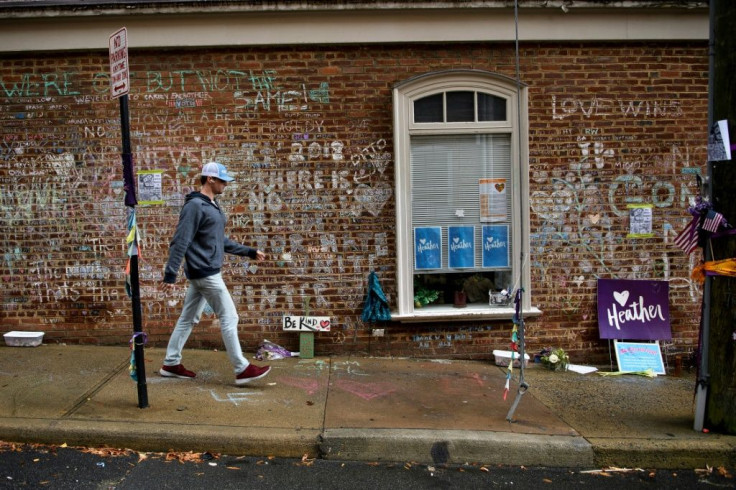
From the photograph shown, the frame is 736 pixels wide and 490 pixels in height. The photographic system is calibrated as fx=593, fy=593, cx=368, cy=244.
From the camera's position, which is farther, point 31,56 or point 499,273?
point 499,273

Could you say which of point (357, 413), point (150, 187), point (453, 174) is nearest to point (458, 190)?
point (453, 174)

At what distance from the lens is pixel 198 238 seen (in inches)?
199

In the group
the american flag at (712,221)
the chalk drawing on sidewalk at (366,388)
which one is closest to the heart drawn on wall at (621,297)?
the american flag at (712,221)

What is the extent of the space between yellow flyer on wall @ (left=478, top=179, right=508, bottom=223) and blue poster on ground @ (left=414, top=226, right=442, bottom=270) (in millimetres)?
542

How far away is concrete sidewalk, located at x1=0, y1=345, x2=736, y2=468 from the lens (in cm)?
427

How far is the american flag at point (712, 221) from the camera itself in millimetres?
4406

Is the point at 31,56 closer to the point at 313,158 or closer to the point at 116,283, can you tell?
the point at 116,283

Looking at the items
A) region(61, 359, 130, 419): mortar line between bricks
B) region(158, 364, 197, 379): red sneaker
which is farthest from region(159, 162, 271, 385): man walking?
region(61, 359, 130, 419): mortar line between bricks

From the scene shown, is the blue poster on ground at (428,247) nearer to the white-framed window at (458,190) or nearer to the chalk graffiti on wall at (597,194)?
the white-framed window at (458,190)

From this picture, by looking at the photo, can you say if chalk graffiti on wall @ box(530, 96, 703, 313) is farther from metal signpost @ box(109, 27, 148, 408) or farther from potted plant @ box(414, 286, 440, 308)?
metal signpost @ box(109, 27, 148, 408)

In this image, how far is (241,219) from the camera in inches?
249

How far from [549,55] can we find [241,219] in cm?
376

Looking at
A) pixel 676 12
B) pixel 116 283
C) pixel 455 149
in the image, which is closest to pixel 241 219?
pixel 116 283

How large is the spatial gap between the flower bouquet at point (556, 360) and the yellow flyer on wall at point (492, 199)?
1.56 metres
